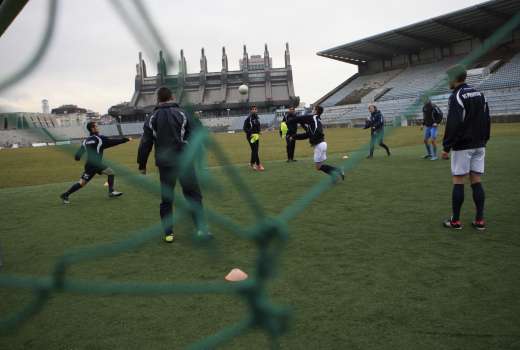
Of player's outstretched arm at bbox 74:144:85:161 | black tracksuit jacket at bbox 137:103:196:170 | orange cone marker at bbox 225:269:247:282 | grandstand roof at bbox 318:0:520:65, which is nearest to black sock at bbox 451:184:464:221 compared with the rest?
orange cone marker at bbox 225:269:247:282

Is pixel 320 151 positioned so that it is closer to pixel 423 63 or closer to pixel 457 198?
pixel 457 198

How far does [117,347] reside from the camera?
225cm

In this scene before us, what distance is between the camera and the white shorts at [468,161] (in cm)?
404

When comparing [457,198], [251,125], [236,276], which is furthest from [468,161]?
[251,125]

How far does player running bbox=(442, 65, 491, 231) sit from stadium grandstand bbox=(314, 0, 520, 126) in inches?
895

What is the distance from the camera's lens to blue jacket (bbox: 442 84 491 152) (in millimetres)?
3957

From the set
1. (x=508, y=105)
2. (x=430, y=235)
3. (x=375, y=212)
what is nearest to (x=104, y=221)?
(x=375, y=212)

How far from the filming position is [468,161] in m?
4.05

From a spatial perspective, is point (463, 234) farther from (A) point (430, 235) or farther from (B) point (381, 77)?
(B) point (381, 77)

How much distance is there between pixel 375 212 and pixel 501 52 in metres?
39.7

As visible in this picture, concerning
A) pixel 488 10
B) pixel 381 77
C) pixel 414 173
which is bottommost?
pixel 414 173

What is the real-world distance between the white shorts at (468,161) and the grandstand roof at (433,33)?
109ft

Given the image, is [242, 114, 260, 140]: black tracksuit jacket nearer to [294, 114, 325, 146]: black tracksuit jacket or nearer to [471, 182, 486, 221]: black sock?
[294, 114, 325, 146]: black tracksuit jacket

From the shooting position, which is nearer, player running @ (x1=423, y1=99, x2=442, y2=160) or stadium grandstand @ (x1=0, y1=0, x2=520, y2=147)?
player running @ (x1=423, y1=99, x2=442, y2=160)
